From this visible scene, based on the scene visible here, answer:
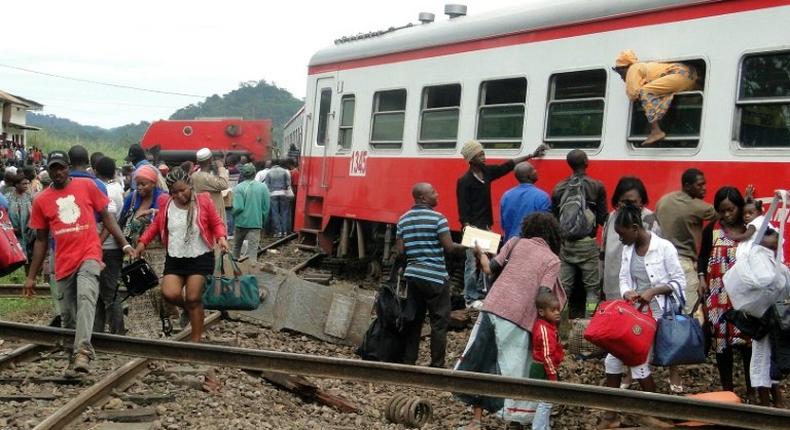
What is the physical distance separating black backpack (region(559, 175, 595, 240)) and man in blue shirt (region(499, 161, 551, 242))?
0.19 m

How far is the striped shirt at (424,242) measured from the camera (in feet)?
28.9

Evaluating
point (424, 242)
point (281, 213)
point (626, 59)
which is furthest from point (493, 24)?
point (281, 213)

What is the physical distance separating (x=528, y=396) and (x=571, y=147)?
167 inches

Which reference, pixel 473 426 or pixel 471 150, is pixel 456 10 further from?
pixel 473 426

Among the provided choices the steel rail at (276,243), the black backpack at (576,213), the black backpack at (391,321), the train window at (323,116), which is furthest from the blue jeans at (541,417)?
the steel rail at (276,243)

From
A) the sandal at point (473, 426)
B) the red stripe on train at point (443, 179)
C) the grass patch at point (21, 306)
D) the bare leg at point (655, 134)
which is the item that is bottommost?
the grass patch at point (21, 306)

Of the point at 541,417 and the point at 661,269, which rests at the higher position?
the point at 661,269

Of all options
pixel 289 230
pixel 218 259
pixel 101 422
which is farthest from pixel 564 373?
pixel 289 230

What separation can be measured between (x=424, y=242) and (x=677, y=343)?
2505 mm

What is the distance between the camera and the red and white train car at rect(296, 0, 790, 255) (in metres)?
8.61

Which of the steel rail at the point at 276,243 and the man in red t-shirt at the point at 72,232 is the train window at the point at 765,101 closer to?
the man in red t-shirt at the point at 72,232

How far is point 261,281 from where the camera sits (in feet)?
38.0

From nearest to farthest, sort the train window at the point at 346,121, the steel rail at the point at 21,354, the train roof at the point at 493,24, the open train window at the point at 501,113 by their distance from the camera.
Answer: the steel rail at the point at 21,354, the train roof at the point at 493,24, the open train window at the point at 501,113, the train window at the point at 346,121

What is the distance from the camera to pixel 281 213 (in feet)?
67.3
